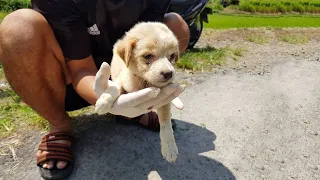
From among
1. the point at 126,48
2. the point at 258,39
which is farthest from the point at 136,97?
the point at 258,39

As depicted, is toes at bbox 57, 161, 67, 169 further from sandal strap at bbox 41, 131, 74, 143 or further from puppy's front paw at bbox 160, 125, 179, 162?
puppy's front paw at bbox 160, 125, 179, 162

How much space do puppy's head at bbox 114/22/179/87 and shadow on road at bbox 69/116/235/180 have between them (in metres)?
0.75

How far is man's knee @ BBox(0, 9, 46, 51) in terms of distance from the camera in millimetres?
2225

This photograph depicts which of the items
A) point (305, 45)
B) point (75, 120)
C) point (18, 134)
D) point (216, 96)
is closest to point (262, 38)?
point (305, 45)

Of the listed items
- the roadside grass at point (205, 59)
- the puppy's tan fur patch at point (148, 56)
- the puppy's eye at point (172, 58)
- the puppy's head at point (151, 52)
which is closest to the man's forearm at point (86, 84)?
the puppy's tan fur patch at point (148, 56)

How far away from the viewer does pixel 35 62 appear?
230 cm

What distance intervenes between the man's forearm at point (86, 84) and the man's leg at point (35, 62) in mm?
175

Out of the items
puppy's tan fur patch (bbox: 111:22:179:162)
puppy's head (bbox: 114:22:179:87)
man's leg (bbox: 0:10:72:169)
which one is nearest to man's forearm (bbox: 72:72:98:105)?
man's leg (bbox: 0:10:72:169)

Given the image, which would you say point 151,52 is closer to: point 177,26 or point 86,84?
point 86,84

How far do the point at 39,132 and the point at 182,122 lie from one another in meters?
1.14

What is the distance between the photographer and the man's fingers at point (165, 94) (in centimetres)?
188

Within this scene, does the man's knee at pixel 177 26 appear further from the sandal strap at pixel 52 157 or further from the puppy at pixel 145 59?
the sandal strap at pixel 52 157

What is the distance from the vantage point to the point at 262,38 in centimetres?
616

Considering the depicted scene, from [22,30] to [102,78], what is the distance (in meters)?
0.71
